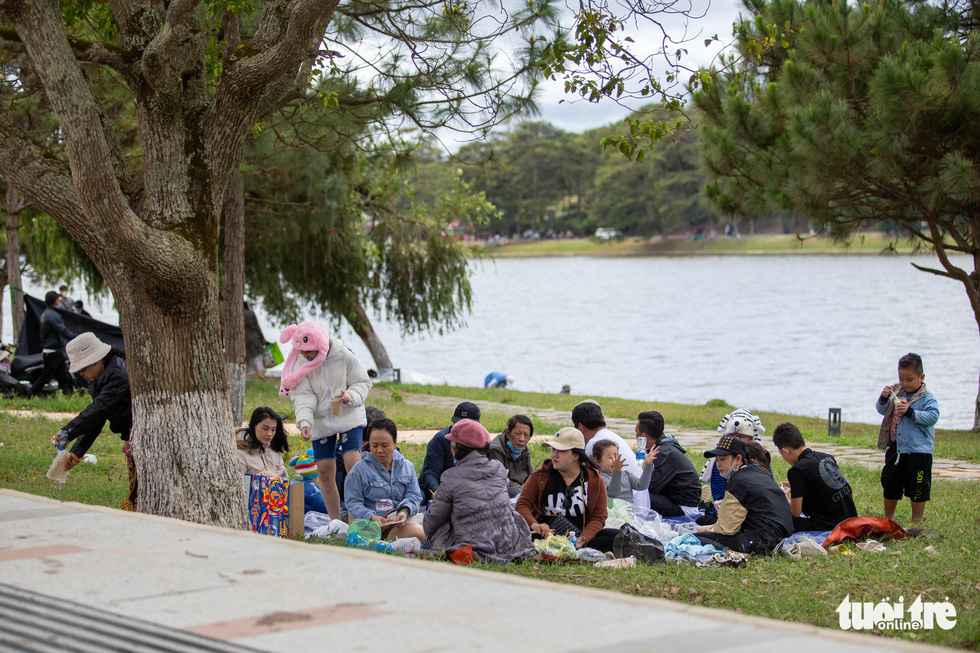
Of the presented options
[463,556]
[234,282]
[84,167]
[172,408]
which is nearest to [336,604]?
[463,556]

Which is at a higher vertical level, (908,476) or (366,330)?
(366,330)

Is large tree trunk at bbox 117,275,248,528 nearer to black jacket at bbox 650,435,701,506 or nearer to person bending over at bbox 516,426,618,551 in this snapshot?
person bending over at bbox 516,426,618,551

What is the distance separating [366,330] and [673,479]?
43.1 feet

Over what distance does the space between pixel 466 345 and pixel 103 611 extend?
2818cm

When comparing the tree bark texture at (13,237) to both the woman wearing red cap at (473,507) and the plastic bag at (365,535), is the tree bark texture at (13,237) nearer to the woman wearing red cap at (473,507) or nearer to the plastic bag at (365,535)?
the plastic bag at (365,535)

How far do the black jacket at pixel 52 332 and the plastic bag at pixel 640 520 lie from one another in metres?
9.94

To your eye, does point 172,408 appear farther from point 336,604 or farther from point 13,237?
point 13,237

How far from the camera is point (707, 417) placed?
13.9 meters

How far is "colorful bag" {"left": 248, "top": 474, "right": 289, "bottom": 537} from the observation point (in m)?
6.19

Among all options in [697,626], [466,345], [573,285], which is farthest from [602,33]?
[573,285]

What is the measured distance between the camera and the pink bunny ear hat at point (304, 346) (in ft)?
22.1

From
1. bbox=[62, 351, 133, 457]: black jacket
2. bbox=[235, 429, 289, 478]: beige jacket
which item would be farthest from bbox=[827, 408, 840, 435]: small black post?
bbox=[62, 351, 133, 457]: black jacket

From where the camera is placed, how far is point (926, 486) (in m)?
6.70

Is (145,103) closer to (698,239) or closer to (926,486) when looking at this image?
(926,486)
